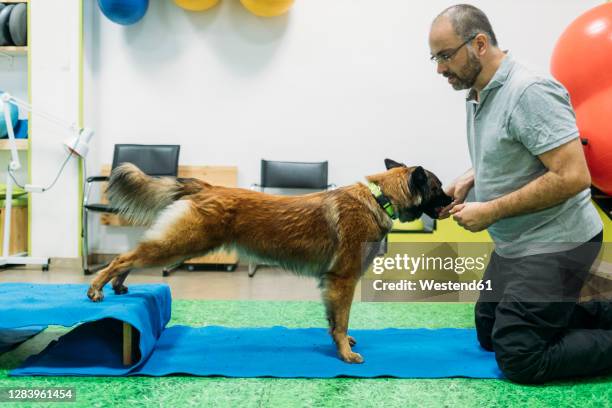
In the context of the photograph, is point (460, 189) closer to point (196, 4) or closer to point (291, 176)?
point (291, 176)

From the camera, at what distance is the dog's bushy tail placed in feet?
8.81

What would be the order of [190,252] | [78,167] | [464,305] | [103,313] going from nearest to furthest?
[103,313]
[190,252]
[464,305]
[78,167]

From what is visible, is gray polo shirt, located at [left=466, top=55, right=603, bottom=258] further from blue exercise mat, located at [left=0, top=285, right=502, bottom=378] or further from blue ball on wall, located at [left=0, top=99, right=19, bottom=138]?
blue ball on wall, located at [left=0, top=99, right=19, bottom=138]

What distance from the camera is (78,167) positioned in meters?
5.49

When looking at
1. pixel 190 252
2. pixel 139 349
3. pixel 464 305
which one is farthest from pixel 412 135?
pixel 139 349

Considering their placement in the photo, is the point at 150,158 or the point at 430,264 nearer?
the point at 430,264

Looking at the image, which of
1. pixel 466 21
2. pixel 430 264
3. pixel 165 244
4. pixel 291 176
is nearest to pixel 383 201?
pixel 466 21

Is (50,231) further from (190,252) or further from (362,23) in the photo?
(362,23)

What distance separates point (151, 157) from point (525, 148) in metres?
4.10

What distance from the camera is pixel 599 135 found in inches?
134

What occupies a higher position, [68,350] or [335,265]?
[335,265]

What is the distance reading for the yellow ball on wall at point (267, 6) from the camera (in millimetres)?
5199

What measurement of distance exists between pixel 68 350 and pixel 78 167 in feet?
11.2

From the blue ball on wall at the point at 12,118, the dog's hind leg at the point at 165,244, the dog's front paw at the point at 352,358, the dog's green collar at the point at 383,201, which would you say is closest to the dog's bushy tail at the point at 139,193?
the dog's hind leg at the point at 165,244
